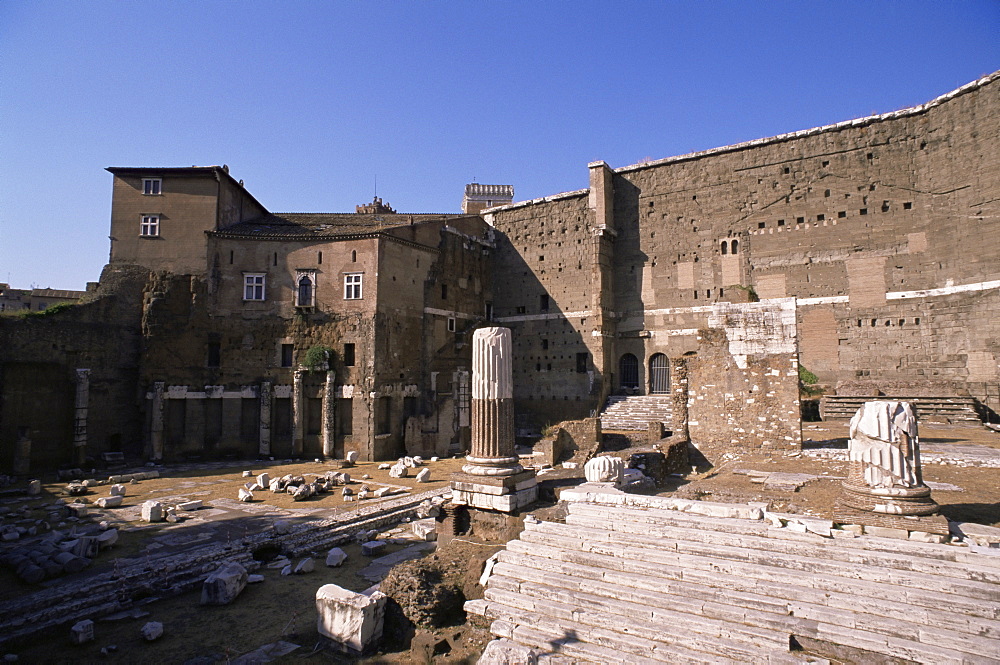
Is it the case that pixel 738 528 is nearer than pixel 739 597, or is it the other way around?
pixel 739 597

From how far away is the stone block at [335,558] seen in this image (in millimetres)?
10531

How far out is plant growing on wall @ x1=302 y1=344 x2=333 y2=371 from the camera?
949 inches

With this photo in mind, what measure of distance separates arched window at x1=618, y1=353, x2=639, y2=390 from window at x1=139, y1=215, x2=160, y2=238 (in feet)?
75.3

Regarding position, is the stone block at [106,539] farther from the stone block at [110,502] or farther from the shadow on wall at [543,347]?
the shadow on wall at [543,347]

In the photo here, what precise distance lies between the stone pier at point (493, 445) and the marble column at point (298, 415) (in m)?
→ 15.4

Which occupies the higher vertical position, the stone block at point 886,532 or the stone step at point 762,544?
the stone block at point 886,532

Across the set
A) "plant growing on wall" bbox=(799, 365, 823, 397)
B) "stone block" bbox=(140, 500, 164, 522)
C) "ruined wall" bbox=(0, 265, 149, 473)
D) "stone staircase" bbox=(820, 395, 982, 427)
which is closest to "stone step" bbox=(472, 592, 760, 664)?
"stone block" bbox=(140, 500, 164, 522)

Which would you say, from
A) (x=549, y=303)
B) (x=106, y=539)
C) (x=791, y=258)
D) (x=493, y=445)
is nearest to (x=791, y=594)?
(x=493, y=445)

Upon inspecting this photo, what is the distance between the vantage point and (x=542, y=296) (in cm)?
3006

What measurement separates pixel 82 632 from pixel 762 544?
9.33 metres

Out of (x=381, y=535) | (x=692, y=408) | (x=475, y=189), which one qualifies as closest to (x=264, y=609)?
(x=381, y=535)

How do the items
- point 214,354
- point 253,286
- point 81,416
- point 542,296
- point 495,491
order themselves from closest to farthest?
1. point 495,491
2. point 81,416
3. point 214,354
4. point 253,286
5. point 542,296

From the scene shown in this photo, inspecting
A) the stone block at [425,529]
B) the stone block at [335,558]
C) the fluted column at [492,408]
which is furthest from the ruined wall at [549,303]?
the stone block at [335,558]

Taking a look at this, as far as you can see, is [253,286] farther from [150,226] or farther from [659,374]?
[659,374]
